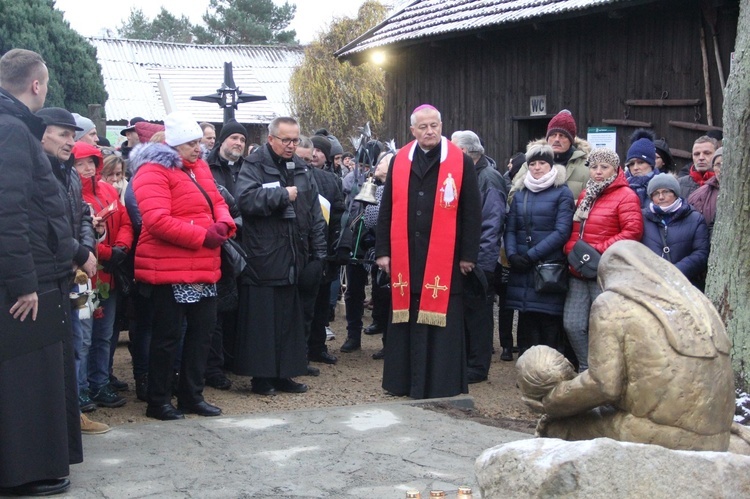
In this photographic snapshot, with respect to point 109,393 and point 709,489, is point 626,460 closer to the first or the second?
point 709,489

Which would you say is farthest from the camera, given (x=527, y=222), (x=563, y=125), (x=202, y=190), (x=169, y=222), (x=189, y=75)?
(x=189, y=75)

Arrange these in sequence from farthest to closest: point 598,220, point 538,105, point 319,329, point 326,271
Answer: point 538,105
point 319,329
point 326,271
point 598,220

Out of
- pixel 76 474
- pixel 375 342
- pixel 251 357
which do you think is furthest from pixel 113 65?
pixel 76 474

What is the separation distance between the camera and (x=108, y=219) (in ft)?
21.8

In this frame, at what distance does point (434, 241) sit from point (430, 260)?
0.47 ft

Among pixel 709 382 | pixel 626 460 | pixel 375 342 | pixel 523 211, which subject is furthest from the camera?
pixel 375 342

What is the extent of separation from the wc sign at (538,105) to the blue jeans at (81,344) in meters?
8.65

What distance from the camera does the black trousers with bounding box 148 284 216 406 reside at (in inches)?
243

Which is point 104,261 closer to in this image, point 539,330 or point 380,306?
point 539,330

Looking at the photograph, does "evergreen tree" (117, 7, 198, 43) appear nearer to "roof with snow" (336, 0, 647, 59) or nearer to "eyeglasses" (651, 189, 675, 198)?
"roof with snow" (336, 0, 647, 59)

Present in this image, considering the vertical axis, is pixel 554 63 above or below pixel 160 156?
above

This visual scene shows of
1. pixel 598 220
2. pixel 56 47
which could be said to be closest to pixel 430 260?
pixel 598 220

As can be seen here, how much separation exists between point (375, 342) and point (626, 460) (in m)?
6.80

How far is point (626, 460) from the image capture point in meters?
3.19
